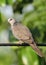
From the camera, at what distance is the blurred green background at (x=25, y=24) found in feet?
16.7

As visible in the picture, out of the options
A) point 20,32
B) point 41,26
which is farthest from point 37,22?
point 20,32

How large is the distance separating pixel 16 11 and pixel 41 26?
918 millimetres

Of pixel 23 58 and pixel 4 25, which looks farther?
pixel 4 25

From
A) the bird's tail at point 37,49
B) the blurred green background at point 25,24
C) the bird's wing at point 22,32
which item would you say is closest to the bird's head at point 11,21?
the blurred green background at point 25,24

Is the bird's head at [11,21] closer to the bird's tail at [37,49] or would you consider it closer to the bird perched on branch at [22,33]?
the bird perched on branch at [22,33]

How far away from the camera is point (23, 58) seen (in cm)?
510

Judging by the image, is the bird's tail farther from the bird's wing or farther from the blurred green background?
the bird's wing

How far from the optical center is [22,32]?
512 centimetres

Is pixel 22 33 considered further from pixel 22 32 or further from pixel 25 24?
pixel 25 24

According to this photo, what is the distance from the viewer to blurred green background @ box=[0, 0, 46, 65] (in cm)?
510

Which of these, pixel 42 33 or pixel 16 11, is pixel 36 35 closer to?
pixel 42 33

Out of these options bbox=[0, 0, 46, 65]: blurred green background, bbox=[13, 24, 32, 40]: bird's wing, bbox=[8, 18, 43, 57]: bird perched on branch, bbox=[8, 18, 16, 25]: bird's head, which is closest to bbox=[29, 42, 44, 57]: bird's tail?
bbox=[8, 18, 43, 57]: bird perched on branch

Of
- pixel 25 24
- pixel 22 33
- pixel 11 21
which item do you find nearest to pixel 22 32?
pixel 22 33

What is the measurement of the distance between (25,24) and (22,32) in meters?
0.46
